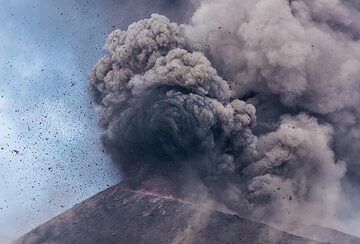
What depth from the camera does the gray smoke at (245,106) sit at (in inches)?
1843

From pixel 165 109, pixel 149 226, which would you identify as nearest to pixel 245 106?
pixel 165 109

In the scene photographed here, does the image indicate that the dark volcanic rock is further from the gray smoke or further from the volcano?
the gray smoke

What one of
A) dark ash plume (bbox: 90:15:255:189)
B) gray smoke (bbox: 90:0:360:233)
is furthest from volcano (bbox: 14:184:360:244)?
dark ash plume (bbox: 90:15:255:189)

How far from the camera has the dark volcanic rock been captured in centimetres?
4231

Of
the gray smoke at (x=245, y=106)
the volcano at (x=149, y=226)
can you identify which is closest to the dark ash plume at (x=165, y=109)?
the gray smoke at (x=245, y=106)

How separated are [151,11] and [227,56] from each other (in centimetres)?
917

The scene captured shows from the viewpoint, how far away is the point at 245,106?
4816cm

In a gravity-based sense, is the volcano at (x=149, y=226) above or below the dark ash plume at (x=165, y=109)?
below

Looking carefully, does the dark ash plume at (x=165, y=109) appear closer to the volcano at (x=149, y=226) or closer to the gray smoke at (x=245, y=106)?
the gray smoke at (x=245, y=106)

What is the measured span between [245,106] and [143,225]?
10389 mm

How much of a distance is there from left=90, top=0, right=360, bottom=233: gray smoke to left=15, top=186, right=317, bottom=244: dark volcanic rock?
1.80 m

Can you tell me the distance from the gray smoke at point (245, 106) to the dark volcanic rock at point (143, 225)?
1.80 meters

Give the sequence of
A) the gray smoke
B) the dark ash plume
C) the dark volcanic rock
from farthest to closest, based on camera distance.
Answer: the gray smoke
the dark ash plume
the dark volcanic rock

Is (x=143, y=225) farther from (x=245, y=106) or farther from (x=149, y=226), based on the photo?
(x=245, y=106)
